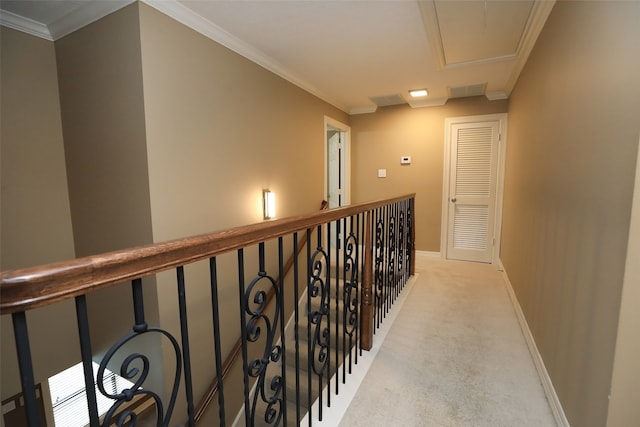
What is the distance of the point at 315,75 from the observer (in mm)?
3422

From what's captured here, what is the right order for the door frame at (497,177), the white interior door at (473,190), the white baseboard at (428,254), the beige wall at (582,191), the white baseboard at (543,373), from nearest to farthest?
the beige wall at (582,191)
the white baseboard at (543,373)
the door frame at (497,177)
the white interior door at (473,190)
the white baseboard at (428,254)

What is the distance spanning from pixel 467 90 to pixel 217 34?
3201mm

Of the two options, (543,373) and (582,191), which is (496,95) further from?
(543,373)

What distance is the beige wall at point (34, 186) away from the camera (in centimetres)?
215

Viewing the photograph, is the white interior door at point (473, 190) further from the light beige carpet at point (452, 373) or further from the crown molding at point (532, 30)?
the light beige carpet at point (452, 373)

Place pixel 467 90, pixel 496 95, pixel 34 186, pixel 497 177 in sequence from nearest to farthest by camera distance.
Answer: pixel 34 186 → pixel 467 90 → pixel 496 95 → pixel 497 177

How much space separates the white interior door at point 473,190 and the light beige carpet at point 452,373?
62.5 inches

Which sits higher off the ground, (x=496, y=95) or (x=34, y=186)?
(x=496, y=95)

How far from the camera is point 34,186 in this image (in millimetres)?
2322

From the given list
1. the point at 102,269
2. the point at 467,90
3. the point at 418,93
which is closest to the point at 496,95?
the point at 467,90

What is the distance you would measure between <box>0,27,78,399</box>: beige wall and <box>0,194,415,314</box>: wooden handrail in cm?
243

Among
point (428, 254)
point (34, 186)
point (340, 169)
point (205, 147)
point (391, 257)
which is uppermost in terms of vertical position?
point (205, 147)

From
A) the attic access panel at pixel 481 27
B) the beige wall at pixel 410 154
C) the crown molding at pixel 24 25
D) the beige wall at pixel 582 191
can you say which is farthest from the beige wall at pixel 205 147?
the beige wall at pixel 582 191

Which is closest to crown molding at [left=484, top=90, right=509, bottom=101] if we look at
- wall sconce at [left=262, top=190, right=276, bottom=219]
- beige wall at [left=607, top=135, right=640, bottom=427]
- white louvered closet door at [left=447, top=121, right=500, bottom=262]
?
white louvered closet door at [left=447, top=121, right=500, bottom=262]
